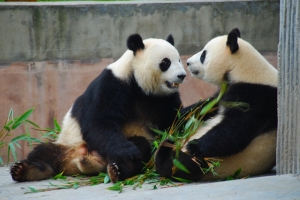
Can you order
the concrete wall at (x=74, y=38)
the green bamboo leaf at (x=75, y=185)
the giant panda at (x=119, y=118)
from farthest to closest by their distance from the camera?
the concrete wall at (x=74, y=38) → the giant panda at (x=119, y=118) → the green bamboo leaf at (x=75, y=185)

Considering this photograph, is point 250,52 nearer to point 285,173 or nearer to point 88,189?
point 285,173

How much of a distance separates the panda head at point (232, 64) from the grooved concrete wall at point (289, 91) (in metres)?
0.39

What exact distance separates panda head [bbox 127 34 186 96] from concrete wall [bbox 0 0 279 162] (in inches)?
75.0

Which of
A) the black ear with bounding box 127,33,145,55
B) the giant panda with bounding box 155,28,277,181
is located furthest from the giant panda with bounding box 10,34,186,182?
the giant panda with bounding box 155,28,277,181

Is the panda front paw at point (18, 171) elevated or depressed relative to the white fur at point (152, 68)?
depressed

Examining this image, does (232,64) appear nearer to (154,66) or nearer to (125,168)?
(154,66)

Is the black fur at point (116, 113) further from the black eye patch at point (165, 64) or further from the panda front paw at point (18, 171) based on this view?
the panda front paw at point (18, 171)

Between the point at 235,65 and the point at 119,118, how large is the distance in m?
1.10

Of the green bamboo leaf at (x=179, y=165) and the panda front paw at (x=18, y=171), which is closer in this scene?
the green bamboo leaf at (x=179, y=165)

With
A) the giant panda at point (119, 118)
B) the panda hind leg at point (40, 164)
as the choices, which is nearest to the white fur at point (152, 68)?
the giant panda at point (119, 118)

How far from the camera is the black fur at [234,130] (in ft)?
14.9

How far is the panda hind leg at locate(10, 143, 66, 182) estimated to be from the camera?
5059mm

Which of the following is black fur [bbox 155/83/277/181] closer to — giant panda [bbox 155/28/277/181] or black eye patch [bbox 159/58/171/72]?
giant panda [bbox 155/28/277/181]

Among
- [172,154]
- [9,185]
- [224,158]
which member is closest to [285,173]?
[224,158]
